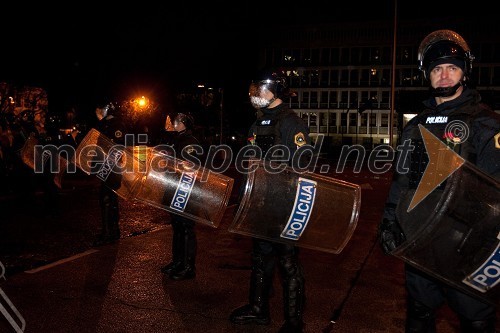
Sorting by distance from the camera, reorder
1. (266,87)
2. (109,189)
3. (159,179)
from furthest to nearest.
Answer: (109,189), (159,179), (266,87)

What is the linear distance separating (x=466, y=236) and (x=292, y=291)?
5.14 ft

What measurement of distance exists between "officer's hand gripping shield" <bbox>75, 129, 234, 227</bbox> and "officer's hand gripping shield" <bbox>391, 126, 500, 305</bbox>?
2148 millimetres

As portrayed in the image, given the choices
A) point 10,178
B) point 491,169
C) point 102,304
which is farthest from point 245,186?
point 10,178

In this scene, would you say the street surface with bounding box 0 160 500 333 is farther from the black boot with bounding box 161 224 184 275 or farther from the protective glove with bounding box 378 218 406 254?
the protective glove with bounding box 378 218 406 254

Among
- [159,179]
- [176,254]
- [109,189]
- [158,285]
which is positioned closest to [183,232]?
[176,254]

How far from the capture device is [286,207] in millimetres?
3277

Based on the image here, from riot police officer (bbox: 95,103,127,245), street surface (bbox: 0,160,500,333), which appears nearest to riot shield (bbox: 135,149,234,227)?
street surface (bbox: 0,160,500,333)

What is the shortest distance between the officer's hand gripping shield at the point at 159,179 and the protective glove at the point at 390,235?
5.57 ft

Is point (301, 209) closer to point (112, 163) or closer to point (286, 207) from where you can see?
point (286, 207)

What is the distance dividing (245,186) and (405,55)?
2697 inches

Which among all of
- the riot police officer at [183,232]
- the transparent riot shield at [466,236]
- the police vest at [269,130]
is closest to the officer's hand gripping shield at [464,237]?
the transparent riot shield at [466,236]

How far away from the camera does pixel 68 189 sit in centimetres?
1300

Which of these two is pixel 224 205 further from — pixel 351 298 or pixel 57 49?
pixel 57 49

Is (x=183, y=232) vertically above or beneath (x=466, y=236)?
beneath
